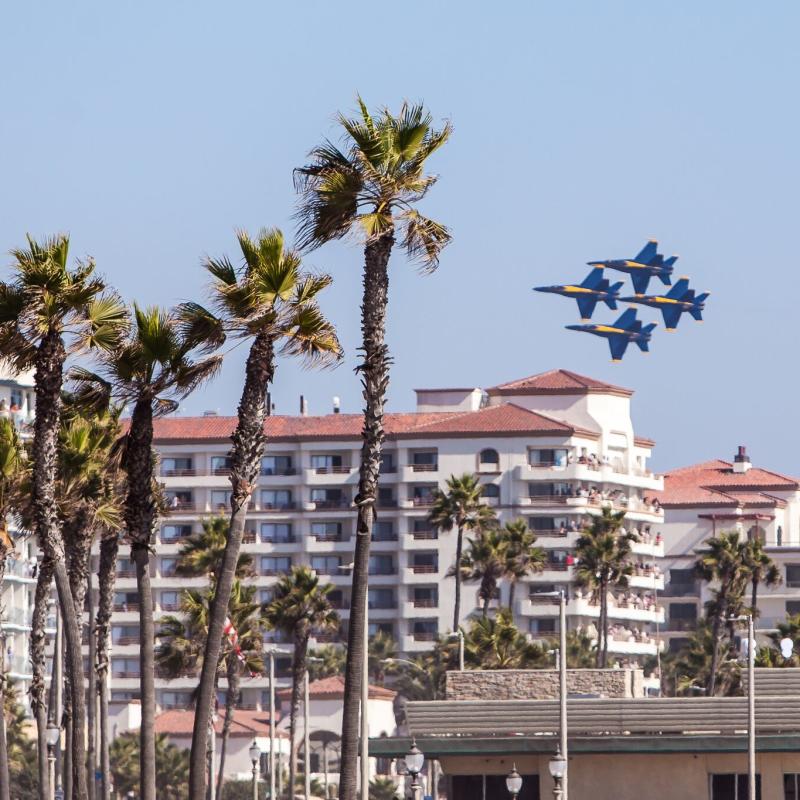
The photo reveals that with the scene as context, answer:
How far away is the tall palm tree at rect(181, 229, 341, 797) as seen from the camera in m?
41.4

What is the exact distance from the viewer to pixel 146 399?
43.0 m

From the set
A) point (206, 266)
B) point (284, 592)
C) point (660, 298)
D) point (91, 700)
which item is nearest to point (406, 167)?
point (206, 266)

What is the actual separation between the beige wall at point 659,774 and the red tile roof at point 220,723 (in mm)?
88439

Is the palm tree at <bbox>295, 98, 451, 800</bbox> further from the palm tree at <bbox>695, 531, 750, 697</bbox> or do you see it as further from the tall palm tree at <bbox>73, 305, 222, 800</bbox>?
the palm tree at <bbox>695, 531, 750, 697</bbox>

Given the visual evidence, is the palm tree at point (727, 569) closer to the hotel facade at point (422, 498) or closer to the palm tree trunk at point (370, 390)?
the hotel facade at point (422, 498)

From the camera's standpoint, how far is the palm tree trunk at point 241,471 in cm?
4125

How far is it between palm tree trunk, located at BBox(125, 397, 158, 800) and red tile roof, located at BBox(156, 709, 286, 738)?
105 meters

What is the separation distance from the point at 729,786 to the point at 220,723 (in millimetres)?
96457

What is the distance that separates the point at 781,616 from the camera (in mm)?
195000

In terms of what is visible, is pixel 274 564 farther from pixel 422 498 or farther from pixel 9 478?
pixel 9 478

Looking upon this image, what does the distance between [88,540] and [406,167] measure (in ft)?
77.2

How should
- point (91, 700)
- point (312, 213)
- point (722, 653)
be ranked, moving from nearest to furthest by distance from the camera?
point (312, 213) < point (91, 700) < point (722, 653)

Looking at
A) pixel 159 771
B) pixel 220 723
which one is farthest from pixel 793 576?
pixel 159 771

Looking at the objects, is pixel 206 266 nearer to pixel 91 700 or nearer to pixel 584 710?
pixel 584 710
